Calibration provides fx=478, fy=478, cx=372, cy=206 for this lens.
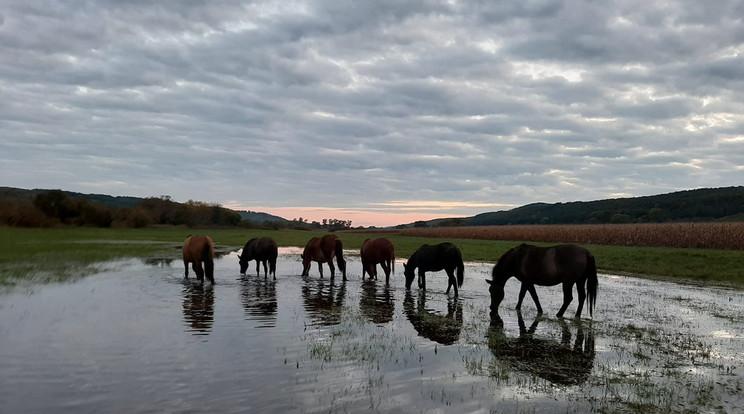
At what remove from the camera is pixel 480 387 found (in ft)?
22.6

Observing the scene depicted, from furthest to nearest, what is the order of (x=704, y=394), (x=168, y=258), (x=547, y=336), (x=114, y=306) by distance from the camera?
(x=168, y=258), (x=114, y=306), (x=547, y=336), (x=704, y=394)

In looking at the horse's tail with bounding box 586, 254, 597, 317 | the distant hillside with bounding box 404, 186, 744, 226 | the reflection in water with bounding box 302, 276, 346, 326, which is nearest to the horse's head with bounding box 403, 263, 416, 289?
the reflection in water with bounding box 302, 276, 346, 326

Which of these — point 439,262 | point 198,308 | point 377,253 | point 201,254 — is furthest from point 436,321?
point 201,254

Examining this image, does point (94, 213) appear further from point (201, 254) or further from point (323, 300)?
point (323, 300)

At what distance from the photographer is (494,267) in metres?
13.6

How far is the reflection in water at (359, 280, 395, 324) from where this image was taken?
12.3 metres

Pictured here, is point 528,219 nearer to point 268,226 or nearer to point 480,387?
point 268,226

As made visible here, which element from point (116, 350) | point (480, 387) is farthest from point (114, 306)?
point (480, 387)

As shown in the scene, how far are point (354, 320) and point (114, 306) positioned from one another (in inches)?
255

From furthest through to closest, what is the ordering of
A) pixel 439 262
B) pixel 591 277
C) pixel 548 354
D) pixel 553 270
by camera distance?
pixel 439 262 < pixel 553 270 < pixel 591 277 < pixel 548 354

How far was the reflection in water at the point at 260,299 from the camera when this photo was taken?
456 inches

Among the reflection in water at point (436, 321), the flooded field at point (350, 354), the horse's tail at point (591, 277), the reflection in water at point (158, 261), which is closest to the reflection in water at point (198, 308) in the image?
the flooded field at point (350, 354)

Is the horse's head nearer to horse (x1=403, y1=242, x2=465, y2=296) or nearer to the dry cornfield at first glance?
horse (x1=403, y1=242, x2=465, y2=296)

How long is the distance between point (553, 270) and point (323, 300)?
6.75 meters
